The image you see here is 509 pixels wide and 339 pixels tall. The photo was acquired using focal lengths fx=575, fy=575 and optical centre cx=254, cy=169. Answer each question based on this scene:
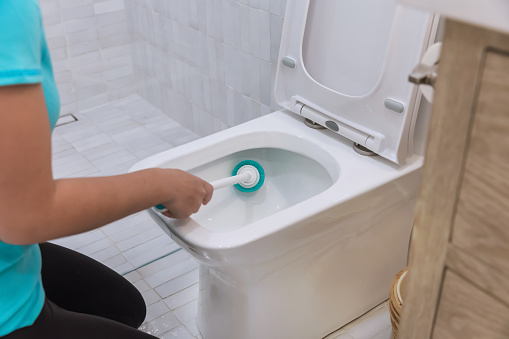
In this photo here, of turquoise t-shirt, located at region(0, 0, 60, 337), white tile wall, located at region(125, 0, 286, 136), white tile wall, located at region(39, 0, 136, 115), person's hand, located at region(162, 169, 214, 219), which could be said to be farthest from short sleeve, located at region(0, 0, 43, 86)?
white tile wall, located at region(39, 0, 136, 115)

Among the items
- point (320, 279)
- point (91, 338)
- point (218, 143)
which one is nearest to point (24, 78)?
point (91, 338)

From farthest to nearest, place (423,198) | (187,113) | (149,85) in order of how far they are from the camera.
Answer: (149,85) < (187,113) < (423,198)

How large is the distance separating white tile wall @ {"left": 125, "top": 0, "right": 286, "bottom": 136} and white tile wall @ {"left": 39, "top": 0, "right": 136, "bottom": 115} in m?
0.05

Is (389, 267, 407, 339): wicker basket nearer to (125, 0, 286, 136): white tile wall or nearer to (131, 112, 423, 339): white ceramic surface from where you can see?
Answer: (131, 112, 423, 339): white ceramic surface

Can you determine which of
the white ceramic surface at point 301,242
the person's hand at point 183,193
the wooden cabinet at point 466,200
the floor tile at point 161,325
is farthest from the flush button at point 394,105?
the floor tile at point 161,325

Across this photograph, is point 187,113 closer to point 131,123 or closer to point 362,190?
point 131,123

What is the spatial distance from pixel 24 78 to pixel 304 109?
686mm

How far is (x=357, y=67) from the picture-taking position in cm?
106

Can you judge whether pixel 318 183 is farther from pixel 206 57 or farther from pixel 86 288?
pixel 206 57

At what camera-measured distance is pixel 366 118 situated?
1.05 meters

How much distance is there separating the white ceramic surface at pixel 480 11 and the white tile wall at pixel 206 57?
1.00m

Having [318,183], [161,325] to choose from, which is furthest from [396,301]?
[161,325]

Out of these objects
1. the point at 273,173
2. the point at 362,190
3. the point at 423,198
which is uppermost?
the point at 423,198

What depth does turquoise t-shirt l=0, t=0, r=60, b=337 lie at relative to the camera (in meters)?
0.56
